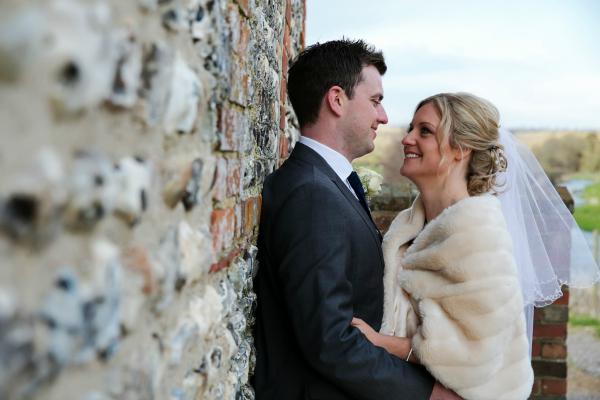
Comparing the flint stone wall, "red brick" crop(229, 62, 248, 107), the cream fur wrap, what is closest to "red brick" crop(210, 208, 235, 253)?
the flint stone wall

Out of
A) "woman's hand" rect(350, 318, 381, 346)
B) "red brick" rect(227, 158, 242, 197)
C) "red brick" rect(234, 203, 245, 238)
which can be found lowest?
"woman's hand" rect(350, 318, 381, 346)

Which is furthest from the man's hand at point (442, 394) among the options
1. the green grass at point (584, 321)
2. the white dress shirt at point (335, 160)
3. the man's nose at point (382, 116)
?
the green grass at point (584, 321)

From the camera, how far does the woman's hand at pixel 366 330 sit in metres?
1.84

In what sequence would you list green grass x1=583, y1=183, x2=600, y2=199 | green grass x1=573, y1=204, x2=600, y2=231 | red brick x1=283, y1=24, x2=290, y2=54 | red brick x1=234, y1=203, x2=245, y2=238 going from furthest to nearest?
green grass x1=583, y1=183, x2=600, y2=199, green grass x1=573, y1=204, x2=600, y2=231, red brick x1=283, y1=24, x2=290, y2=54, red brick x1=234, y1=203, x2=245, y2=238

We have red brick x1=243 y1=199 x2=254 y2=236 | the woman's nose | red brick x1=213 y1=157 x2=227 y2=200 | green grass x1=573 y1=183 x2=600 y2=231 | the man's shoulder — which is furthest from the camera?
green grass x1=573 y1=183 x2=600 y2=231

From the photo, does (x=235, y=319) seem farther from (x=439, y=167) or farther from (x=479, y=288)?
(x=439, y=167)

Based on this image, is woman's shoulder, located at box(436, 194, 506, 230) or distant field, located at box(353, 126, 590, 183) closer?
woman's shoulder, located at box(436, 194, 506, 230)

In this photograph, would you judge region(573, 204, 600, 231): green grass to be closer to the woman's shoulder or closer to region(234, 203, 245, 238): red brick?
the woman's shoulder

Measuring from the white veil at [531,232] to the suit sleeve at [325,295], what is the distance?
1.12m

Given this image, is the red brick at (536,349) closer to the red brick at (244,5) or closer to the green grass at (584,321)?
the red brick at (244,5)

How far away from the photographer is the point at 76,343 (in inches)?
23.3

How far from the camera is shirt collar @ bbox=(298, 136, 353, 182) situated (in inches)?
86.2

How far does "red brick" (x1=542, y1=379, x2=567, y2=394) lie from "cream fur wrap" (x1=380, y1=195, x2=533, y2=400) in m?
2.53

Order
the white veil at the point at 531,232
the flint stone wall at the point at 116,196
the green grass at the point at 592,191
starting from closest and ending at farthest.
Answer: the flint stone wall at the point at 116,196 → the white veil at the point at 531,232 → the green grass at the point at 592,191
